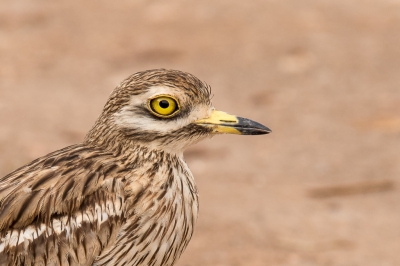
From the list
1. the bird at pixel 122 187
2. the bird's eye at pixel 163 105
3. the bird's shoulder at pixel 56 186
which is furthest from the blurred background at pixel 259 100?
the bird's eye at pixel 163 105

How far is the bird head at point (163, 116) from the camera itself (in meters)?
5.14

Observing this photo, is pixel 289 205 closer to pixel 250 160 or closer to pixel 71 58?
pixel 250 160

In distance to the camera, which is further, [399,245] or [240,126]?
[399,245]

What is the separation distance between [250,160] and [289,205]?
129 centimetres

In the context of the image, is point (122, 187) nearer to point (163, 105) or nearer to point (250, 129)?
point (163, 105)

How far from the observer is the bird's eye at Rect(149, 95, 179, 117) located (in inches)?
202

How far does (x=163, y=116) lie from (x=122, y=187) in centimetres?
51

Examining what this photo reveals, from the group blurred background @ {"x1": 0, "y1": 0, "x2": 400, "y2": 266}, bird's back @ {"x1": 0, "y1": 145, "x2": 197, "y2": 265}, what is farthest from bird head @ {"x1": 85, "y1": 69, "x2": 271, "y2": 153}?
blurred background @ {"x1": 0, "y1": 0, "x2": 400, "y2": 266}

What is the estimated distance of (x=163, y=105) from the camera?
514 cm

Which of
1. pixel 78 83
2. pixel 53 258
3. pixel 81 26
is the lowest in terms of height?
pixel 53 258

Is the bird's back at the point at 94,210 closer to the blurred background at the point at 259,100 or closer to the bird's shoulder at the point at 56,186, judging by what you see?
the bird's shoulder at the point at 56,186

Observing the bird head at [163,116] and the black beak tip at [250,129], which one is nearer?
the bird head at [163,116]

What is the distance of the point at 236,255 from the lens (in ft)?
24.7

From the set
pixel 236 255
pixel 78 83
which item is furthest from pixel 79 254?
pixel 78 83
